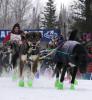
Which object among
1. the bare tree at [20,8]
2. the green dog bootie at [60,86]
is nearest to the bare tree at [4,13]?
the bare tree at [20,8]

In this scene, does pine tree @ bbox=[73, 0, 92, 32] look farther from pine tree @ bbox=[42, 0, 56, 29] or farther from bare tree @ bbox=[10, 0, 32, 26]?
pine tree @ bbox=[42, 0, 56, 29]

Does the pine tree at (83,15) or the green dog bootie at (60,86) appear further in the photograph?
the pine tree at (83,15)

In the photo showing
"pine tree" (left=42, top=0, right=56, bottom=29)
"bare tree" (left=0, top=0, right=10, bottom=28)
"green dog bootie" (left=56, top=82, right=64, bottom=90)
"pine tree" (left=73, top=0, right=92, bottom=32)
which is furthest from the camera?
"pine tree" (left=42, top=0, right=56, bottom=29)

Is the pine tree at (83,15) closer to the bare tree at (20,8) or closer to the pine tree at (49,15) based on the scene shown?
the bare tree at (20,8)

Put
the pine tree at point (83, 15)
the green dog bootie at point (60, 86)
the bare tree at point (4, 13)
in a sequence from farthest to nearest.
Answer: the bare tree at point (4, 13) → the pine tree at point (83, 15) → the green dog bootie at point (60, 86)

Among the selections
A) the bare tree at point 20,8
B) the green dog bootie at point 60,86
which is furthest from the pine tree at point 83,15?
the green dog bootie at point 60,86

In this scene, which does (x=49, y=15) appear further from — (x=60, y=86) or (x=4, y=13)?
(x=60, y=86)

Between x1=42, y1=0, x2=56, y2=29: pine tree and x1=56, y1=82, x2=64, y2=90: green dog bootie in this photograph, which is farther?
x1=42, y1=0, x2=56, y2=29: pine tree

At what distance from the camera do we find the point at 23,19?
193ft

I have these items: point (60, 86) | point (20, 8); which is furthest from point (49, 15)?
point (60, 86)

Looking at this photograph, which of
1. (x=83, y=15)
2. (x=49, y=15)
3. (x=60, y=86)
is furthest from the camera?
(x=49, y=15)

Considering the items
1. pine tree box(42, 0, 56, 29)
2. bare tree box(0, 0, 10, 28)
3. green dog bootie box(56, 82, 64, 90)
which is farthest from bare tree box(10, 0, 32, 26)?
green dog bootie box(56, 82, 64, 90)

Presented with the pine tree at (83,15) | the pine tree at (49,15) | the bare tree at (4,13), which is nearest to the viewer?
the pine tree at (83,15)

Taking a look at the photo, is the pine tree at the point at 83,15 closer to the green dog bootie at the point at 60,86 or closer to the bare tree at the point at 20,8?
the bare tree at the point at 20,8
